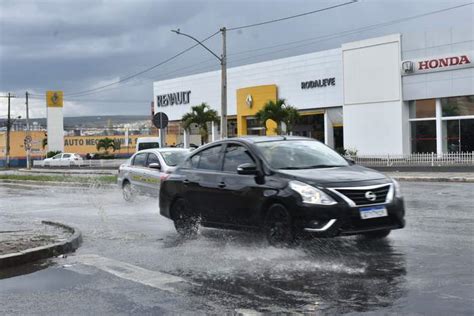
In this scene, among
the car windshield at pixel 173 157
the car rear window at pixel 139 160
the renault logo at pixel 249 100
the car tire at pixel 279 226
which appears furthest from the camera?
the renault logo at pixel 249 100

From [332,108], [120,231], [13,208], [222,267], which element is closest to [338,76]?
[332,108]

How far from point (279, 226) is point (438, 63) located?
31325 mm

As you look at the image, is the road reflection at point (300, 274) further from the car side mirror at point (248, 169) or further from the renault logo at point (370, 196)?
the car side mirror at point (248, 169)

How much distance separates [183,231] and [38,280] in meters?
3.32

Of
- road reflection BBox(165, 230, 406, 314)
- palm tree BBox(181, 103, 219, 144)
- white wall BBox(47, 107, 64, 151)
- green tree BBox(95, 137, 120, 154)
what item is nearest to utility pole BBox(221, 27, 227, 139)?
palm tree BBox(181, 103, 219, 144)

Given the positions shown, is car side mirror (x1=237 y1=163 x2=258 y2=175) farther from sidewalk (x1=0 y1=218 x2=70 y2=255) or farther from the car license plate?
sidewalk (x1=0 y1=218 x2=70 y2=255)

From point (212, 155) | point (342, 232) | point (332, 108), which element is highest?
point (332, 108)

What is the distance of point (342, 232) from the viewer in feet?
24.6

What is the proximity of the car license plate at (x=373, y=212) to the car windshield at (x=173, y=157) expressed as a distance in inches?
338

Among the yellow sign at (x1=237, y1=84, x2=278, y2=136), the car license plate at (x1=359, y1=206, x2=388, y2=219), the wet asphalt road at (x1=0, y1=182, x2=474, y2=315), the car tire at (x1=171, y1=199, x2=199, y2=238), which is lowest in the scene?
the wet asphalt road at (x1=0, y1=182, x2=474, y2=315)

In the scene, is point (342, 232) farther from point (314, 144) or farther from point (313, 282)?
point (314, 144)

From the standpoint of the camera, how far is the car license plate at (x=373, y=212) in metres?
7.55

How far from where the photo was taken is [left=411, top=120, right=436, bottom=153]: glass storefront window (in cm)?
3778

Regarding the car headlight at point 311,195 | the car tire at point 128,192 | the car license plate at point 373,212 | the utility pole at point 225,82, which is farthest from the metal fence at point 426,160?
the car headlight at point 311,195
